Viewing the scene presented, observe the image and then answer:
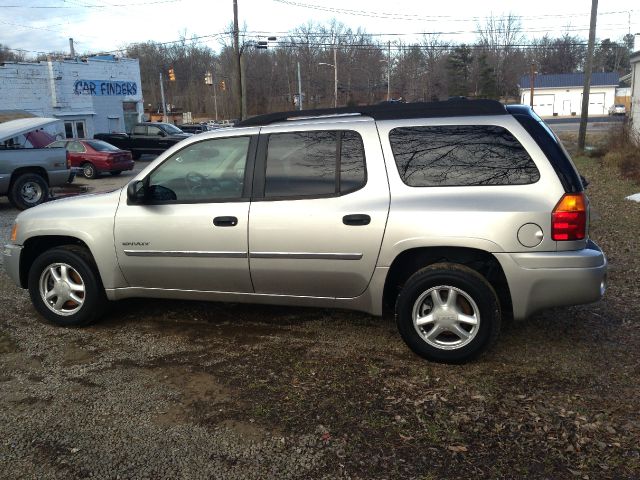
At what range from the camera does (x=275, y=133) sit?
4387 millimetres

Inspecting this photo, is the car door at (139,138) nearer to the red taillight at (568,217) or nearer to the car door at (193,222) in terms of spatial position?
the car door at (193,222)

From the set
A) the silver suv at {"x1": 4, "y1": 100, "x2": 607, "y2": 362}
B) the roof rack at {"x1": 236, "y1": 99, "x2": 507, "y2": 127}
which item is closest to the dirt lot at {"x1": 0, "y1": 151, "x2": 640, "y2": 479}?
the silver suv at {"x1": 4, "y1": 100, "x2": 607, "y2": 362}

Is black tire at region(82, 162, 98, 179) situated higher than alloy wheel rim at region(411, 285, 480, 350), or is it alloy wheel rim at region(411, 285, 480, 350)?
alloy wheel rim at region(411, 285, 480, 350)

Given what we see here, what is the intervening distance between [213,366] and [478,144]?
2.45m

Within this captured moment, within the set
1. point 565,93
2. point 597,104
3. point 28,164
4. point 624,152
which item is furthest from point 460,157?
point 597,104

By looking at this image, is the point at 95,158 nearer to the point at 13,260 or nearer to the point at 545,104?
the point at 13,260

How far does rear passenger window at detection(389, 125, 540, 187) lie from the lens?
3.82m

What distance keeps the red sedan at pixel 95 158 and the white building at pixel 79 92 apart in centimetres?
741

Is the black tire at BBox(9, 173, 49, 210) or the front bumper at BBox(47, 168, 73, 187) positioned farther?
the front bumper at BBox(47, 168, 73, 187)

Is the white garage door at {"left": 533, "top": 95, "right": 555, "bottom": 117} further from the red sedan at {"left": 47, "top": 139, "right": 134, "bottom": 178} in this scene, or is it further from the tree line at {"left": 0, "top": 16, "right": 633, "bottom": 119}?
the red sedan at {"left": 47, "top": 139, "right": 134, "bottom": 178}

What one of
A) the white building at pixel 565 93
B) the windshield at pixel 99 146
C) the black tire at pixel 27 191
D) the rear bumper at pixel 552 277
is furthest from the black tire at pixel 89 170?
the white building at pixel 565 93

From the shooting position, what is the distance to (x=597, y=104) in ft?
236

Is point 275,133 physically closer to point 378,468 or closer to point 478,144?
point 478,144

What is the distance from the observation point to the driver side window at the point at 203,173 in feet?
14.6
